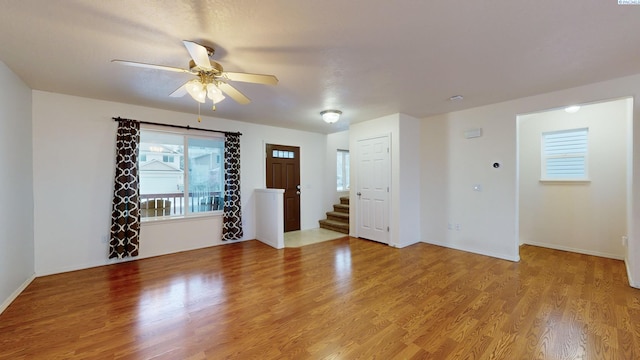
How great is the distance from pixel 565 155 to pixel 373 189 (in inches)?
124

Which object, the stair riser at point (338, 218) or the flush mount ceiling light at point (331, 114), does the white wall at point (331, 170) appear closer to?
the stair riser at point (338, 218)

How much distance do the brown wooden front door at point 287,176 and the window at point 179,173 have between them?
1.09 metres

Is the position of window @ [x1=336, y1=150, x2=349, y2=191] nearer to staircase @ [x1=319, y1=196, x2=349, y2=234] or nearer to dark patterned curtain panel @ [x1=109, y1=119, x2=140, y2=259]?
staircase @ [x1=319, y1=196, x2=349, y2=234]

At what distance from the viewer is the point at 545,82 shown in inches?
119

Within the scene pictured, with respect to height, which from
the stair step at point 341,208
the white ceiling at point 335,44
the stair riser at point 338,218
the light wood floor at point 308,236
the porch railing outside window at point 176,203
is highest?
the white ceiling at point 335,44

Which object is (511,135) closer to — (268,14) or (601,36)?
(601,36)

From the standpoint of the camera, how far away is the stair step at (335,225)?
18.7 ft

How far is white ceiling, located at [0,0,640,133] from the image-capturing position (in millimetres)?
1714

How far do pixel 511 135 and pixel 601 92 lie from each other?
98 centimetres

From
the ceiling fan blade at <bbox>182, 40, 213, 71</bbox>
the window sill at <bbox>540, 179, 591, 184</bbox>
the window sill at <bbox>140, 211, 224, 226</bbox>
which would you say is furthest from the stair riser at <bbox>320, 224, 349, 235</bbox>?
the ceiling fan blade at <bbox>182, 40, 213, 71</bbox>

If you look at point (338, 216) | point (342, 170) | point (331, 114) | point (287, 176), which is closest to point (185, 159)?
point (287, 176)

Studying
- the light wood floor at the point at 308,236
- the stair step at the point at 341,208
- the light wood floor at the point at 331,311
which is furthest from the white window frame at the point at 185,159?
the stair step at the point at 341,208

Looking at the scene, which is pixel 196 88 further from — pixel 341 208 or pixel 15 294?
pixel 341 208

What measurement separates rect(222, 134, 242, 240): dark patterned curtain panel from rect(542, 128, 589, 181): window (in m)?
5.49
